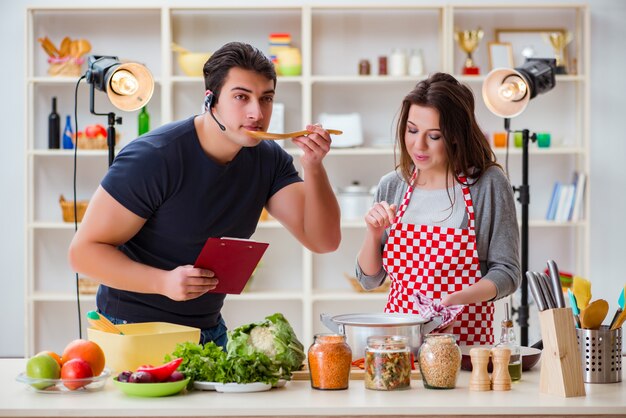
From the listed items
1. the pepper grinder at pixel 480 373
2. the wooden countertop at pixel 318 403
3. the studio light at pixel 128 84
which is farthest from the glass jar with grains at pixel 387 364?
the studio light at pixel 128 84

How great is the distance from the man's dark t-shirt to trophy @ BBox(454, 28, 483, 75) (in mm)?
2980

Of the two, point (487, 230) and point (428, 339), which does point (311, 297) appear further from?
point (428, 339)

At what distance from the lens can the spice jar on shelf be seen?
1.83 meters

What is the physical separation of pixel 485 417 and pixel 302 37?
3737 mm

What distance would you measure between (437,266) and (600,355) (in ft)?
2.08

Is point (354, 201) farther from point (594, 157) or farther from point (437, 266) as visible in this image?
point (437, 266)

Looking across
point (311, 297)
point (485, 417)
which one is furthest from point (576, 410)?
point (311, 297)

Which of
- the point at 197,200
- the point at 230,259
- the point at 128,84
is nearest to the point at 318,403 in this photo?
the point at 230,259

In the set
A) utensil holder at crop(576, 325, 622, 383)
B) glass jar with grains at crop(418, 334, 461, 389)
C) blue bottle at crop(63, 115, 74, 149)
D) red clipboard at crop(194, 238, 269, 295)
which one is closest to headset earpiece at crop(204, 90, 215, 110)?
red clipboard at crop(194, 238, 269, 295)

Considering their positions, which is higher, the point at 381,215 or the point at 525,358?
the point at 381,215

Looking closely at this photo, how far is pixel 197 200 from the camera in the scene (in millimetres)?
2314

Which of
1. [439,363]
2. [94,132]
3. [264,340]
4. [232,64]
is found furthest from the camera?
[94,132]

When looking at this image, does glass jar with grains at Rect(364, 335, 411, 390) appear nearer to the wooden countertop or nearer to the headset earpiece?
the wooden countertop

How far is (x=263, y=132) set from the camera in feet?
7.19
